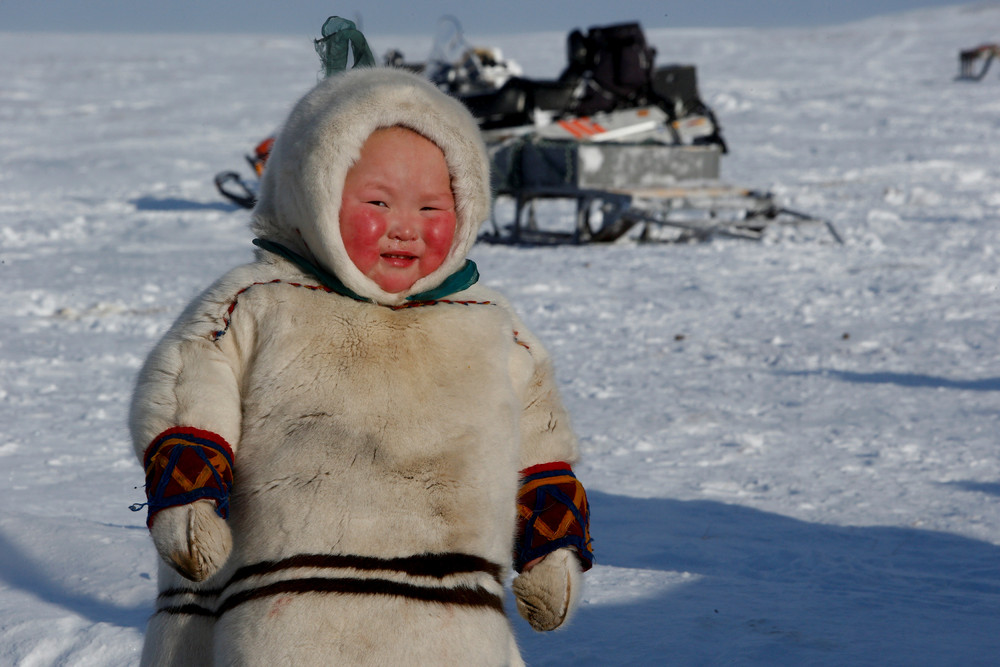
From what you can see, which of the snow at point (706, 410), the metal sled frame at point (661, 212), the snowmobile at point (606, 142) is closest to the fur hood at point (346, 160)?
the snow at point (706, 410)

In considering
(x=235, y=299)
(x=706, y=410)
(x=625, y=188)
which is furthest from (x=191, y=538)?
(x=625, y=188)

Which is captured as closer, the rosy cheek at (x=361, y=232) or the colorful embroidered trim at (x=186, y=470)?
the colorful embroidered trim at (x=186, y=470)

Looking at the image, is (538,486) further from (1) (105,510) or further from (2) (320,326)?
(1) (105,510)

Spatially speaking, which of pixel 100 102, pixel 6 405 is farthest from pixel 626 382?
pixel 100 102

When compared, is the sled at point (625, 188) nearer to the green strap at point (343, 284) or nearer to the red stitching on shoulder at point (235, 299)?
the green strap at point (343, 284)

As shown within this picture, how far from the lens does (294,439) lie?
5.51ft

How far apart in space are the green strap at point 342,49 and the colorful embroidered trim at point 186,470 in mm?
909

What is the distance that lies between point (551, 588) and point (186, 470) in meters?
0.70

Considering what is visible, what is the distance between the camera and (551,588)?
74.2 inches

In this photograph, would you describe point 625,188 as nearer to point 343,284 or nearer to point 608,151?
point 608,151

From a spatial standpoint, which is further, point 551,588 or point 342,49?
point 342,49

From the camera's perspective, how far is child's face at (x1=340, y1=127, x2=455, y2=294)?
180cm

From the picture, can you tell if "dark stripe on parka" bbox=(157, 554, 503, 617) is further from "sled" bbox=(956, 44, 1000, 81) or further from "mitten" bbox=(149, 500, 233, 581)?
"sled" bbox=(956, 44, 1000, 81)

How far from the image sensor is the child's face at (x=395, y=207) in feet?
5.90
